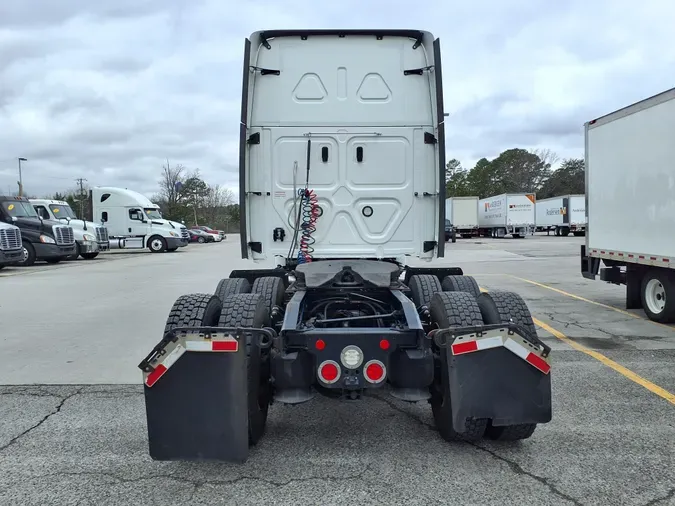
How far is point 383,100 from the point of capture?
546 centimetres

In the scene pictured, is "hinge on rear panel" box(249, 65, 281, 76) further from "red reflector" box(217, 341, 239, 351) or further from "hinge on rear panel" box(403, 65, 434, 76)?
"red reflector" box(217, 341, 239, 351)

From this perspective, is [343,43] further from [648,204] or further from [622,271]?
[622,271]

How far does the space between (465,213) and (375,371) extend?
146ft

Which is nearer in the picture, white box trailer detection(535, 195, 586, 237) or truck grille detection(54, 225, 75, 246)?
truck grille detection(54, 225, 75, 246)

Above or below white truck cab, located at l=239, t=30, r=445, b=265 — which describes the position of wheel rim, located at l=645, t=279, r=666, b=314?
below

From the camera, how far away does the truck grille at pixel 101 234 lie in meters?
26.7

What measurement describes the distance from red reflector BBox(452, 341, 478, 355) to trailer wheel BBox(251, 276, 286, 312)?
2.05 metres

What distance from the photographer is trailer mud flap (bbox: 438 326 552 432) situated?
3404 millimetres

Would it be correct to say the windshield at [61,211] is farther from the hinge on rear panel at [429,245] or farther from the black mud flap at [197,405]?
the black mud flap at [197,405]

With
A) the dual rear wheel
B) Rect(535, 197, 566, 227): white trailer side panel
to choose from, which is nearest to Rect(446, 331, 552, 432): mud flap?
the dual rear wheel

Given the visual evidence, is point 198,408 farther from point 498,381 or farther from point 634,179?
point 634,179

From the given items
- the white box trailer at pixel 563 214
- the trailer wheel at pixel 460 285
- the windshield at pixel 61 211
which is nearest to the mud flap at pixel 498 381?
the trailer wheel at pixel 460 285

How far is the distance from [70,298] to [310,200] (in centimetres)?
848

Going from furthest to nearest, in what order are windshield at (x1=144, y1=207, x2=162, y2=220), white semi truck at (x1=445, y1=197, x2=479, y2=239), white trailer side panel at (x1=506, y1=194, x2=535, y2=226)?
1. white semi truck at (x1=445, y1=197, x2=479, y2=239)
2. white trailer side panel at (x1=506, y1=194, x2=535, y2=226)
3. windshield at (x1=144, y1=207, x2=162, y2=220)
